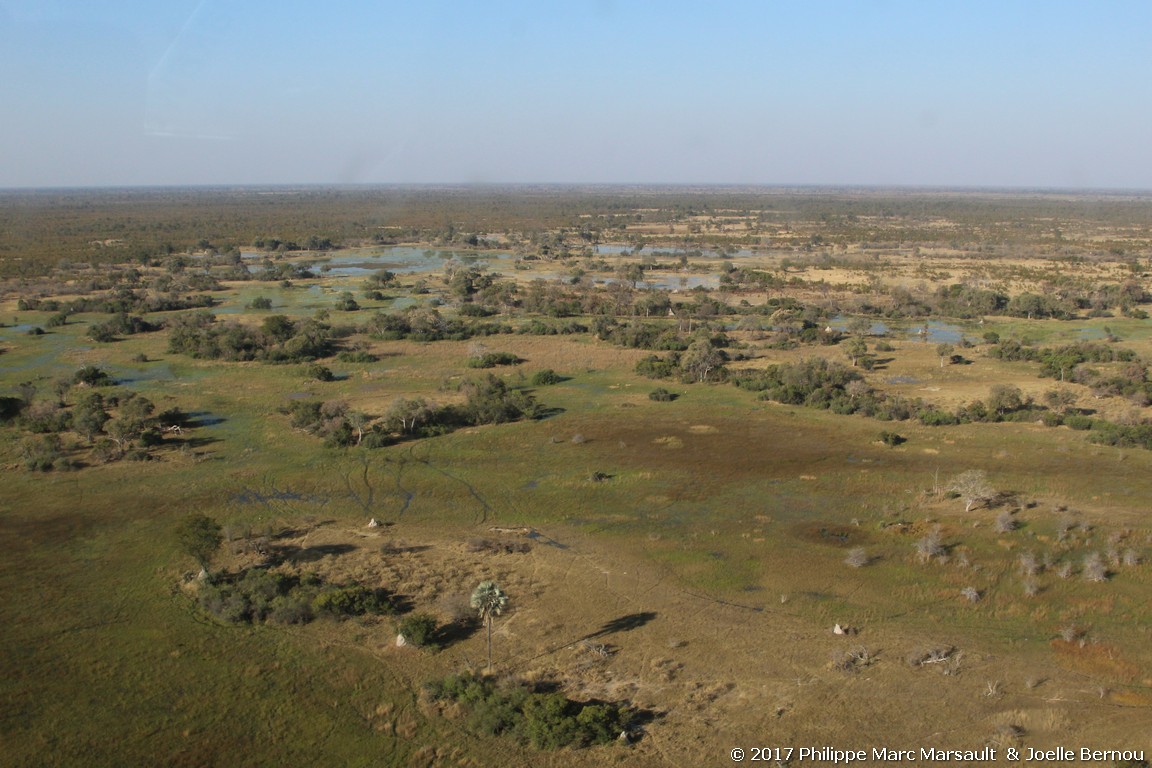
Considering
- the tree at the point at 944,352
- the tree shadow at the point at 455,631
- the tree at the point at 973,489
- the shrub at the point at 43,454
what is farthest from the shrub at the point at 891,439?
the shrub at the point at 43,454

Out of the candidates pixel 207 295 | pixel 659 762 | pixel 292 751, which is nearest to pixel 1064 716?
pixel 659 762

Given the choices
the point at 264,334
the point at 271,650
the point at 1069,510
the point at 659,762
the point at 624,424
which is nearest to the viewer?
the point at 659,762

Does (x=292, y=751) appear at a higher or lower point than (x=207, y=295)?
lower

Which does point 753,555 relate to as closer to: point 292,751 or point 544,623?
point 544,623

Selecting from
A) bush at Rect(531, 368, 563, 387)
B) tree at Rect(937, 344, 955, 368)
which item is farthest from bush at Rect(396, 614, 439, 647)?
tree at Rect(937, 344, 955, 368)

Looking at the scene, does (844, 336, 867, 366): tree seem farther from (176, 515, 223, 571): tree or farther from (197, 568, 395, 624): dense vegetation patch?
(176, 515, 223, 571): tree

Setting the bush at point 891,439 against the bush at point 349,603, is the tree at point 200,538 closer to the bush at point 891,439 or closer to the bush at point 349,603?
the bush at point 349,603
